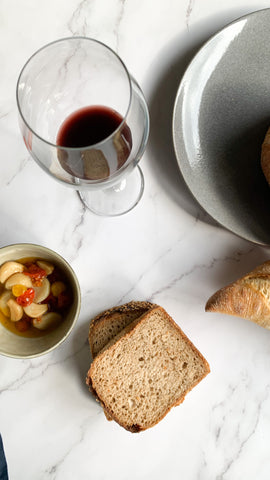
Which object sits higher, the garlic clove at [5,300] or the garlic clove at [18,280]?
the garlic clove at [18,280]

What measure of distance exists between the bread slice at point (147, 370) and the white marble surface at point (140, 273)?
0.07 meters

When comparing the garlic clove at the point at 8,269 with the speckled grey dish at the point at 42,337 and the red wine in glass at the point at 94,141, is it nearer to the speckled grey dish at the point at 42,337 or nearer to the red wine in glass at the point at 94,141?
the speckled grey dish at the point at 42,337

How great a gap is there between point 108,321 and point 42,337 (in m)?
0.17

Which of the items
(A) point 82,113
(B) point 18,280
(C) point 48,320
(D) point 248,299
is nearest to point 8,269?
(B) point 18,280

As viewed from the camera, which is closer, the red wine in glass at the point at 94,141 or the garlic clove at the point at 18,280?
the red wine in glass at the point at 94,141

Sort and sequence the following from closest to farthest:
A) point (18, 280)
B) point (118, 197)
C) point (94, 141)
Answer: point (94, 141) → point (18, 280) → point (118, 197)

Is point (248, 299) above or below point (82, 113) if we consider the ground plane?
below

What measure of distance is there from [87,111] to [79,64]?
98mm

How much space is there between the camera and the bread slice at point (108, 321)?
125 centimetres

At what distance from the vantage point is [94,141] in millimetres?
1025

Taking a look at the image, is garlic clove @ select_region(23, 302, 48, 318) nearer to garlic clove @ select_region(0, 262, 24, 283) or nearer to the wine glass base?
garlic clove @ select_region(0, 262, 24, 283)

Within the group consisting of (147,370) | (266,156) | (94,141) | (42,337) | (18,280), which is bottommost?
(147,370)

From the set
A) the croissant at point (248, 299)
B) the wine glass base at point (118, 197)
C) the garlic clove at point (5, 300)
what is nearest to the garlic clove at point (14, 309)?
the garlic clove at point (5, 300)

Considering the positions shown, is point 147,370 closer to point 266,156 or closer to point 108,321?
point 108,321
